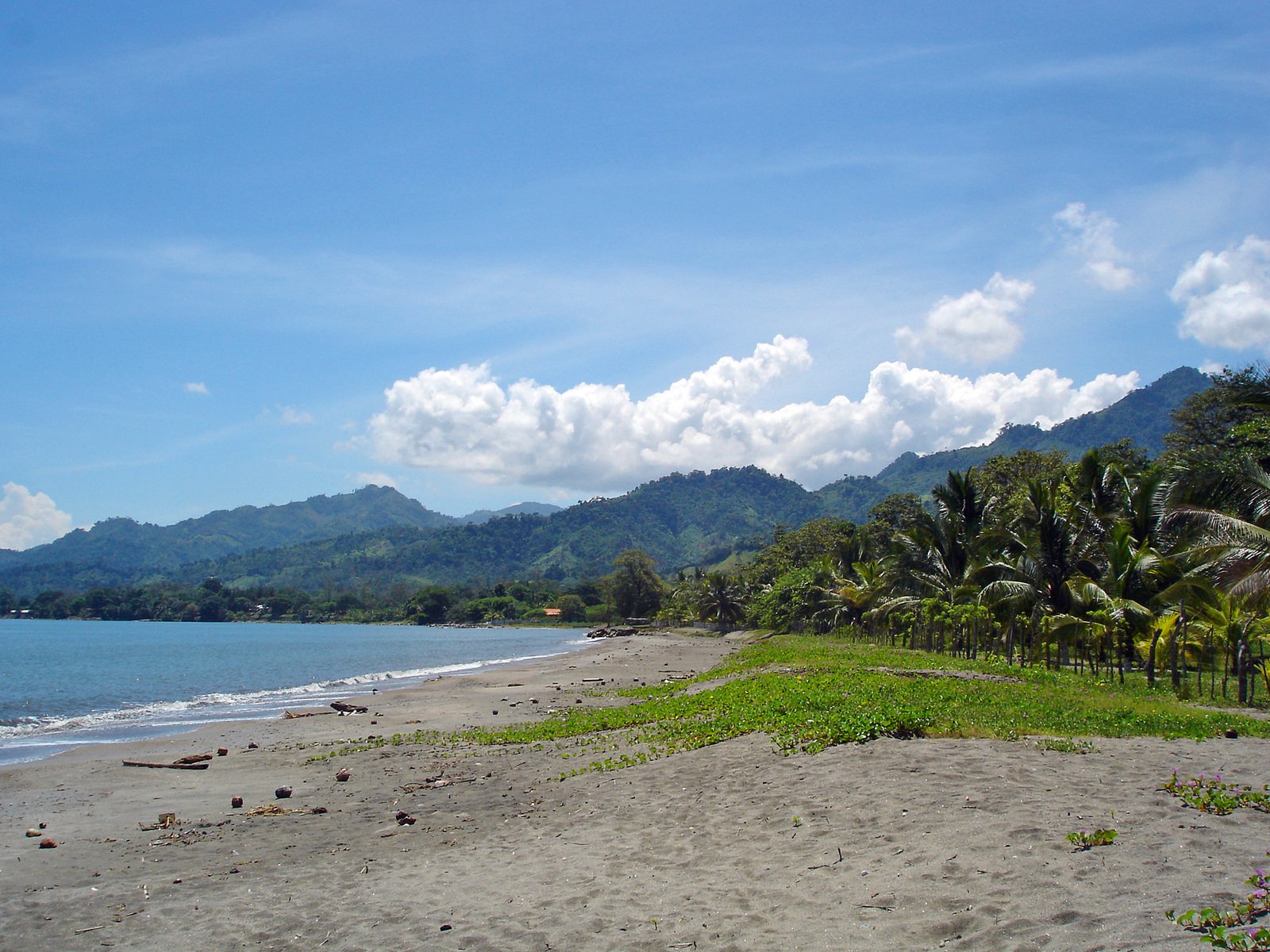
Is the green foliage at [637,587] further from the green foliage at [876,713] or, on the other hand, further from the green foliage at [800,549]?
the green foliage at [876,713]

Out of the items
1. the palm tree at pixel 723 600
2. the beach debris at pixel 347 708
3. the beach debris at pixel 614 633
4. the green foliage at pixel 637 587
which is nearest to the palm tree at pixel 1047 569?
the beach debris at pixel 347 708

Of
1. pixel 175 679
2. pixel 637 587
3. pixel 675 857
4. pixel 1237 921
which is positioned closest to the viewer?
pixel 1237 921

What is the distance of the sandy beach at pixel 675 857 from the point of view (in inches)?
258

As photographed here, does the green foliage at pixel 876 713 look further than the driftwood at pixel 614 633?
No

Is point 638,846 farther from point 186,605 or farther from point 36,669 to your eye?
point 186,605

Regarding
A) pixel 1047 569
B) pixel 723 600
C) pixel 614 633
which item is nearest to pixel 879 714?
pixel 1047 569

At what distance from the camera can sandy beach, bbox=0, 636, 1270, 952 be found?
655 cm

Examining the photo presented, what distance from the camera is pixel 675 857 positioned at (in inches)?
339

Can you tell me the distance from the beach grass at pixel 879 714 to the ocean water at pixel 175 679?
12.0 metres

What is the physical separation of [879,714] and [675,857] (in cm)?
559

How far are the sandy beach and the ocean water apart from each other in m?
12.4

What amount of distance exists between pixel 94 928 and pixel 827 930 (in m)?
6.80

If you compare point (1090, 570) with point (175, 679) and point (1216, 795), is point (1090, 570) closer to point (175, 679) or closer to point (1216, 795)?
point (1216, 795)

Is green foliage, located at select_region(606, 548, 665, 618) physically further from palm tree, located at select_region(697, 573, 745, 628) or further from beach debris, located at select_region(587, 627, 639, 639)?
palm tree, located at select_region(697, 573, 745, 628)
